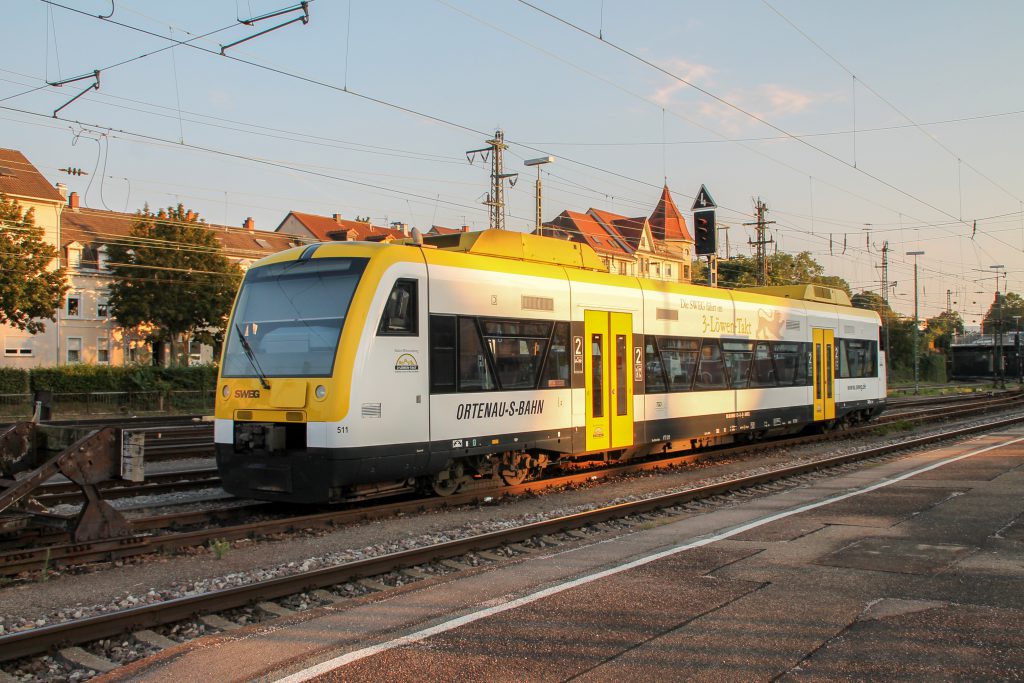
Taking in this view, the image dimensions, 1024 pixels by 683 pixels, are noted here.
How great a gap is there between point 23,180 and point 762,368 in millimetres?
47421

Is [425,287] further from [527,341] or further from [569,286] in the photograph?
[569,286]

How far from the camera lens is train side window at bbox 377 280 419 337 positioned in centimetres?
991

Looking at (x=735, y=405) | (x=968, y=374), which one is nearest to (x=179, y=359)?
(x=735, y=405)

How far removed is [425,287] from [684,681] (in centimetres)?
659

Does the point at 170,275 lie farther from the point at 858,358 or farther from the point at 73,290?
the point at 858,358

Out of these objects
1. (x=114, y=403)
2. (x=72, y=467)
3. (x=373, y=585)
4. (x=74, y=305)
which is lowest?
(x=373, y=585)

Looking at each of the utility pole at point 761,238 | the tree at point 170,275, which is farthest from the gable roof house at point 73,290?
the utility pole at point 761,238

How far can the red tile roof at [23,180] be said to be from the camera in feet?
158

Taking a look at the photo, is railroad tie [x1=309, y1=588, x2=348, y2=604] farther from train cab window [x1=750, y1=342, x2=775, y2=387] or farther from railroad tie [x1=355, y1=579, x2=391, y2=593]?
train cab window [x1=750, y1=342, x2=775, y2=387]

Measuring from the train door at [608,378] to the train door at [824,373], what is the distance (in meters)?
8.02

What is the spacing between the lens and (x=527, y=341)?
39.2 feet

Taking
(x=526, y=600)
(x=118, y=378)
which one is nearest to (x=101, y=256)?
(x=118, y=378)

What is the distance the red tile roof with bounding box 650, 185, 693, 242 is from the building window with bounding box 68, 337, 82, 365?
57014 mm

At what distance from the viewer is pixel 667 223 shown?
301 ft
